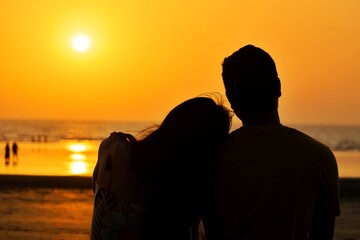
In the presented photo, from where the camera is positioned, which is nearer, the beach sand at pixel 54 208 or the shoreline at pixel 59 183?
the beach sand at pixel 54 208

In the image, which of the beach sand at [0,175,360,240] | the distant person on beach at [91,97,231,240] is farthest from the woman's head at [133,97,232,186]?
the beach sand at [0,175,360,240]

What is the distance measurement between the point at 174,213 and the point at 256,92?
0.63 m

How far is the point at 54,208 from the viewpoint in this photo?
15.8 metres

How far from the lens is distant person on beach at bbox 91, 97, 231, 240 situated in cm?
287

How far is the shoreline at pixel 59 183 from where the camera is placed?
67.8ft

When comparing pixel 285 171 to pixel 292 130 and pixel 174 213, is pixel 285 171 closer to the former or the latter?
pixel 292 130

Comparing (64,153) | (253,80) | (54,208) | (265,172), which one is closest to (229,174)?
(265,172)

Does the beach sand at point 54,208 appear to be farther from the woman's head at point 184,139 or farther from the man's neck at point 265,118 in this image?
the man's neck at point 265,118

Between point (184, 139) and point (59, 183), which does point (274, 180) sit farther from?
point (59, 183)

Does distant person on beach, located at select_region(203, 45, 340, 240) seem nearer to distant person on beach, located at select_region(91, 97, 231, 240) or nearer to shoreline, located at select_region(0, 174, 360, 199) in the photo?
distant person on beach, located at select_region(91, 97, 231, 240)

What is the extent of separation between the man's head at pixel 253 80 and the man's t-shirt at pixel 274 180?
4.6 inches

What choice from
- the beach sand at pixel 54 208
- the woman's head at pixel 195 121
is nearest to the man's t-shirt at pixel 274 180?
the woman's head at pixel 195 121

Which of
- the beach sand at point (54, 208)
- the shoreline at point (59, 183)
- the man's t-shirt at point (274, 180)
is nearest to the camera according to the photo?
the man's t-shirt at point (274, 180)

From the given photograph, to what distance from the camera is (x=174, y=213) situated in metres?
2.89
